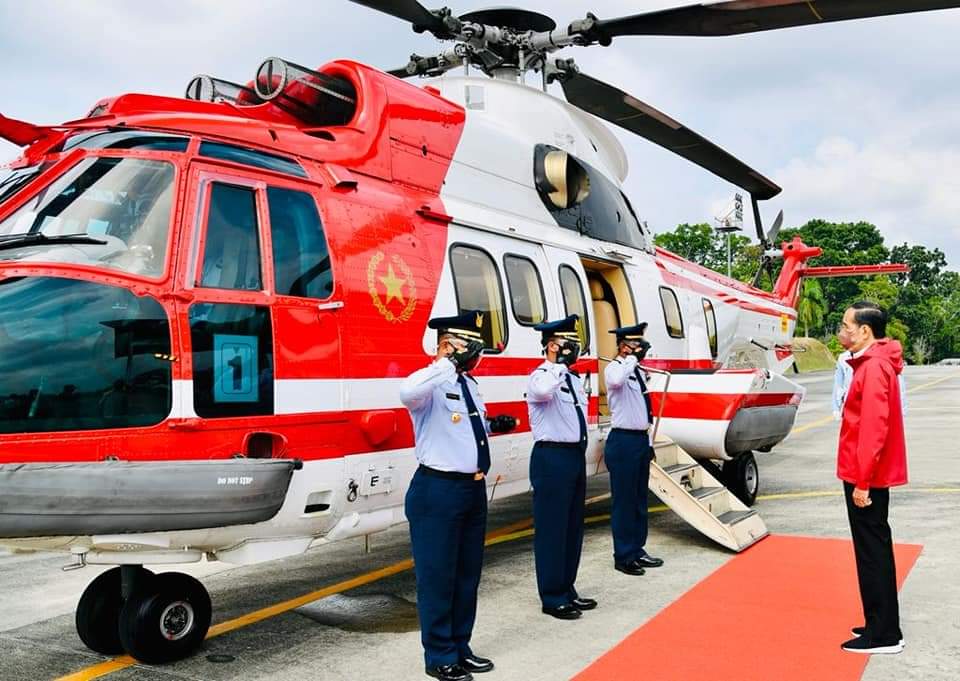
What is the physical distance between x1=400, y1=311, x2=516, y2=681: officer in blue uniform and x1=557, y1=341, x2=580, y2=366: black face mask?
114 centimetres

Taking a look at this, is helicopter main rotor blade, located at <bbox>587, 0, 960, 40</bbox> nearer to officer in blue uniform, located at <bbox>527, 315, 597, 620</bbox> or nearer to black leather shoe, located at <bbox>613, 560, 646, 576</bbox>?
officer in blue uniform, located at <bbox>527, 315, 597, 620</bbox>

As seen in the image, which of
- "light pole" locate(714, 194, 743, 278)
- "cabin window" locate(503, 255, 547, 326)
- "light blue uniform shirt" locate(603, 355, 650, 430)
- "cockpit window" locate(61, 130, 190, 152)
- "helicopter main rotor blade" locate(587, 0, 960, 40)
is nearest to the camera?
"cockpit window" locate(61, 130, 190, 152)

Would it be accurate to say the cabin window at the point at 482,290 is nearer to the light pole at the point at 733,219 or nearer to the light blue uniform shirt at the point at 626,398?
the light blue uniform shirt at the point at 626,398

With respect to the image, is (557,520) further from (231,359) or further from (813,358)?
(813,358)

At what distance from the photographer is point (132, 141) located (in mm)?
4332

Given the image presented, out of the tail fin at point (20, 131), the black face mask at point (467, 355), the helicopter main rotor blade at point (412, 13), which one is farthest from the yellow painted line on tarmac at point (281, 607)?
the helicopter main rotor blade at point (412, 13)

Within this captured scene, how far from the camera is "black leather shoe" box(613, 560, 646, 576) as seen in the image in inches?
251

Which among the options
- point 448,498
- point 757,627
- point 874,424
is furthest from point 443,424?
point 757,627

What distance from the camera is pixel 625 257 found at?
835cm

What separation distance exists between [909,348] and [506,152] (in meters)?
92.2

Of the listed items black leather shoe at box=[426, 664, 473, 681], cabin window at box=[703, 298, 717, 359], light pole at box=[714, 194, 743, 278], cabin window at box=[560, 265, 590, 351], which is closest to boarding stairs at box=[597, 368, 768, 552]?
cabin window at box=[560, 265, 590, 351]

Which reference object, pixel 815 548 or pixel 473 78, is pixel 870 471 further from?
pixel 473 78

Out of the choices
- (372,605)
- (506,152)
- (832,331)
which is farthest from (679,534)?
(832,331)

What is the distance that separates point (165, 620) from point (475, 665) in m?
1.66
